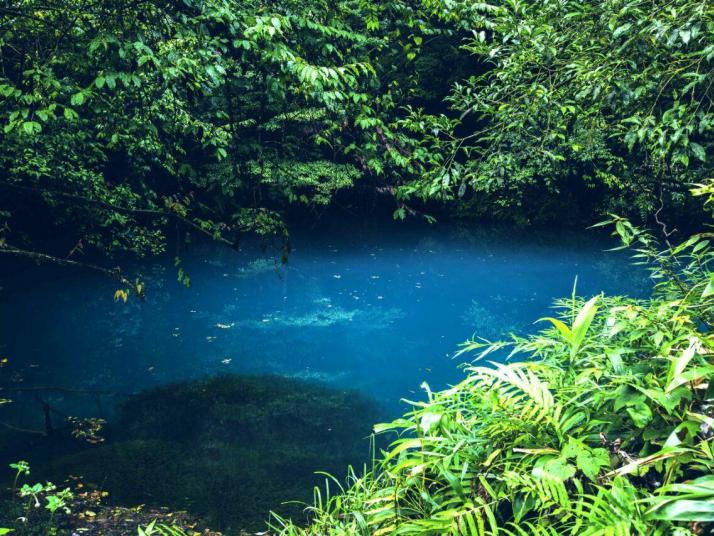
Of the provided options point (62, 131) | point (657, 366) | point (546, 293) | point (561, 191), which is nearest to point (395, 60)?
point (561, 191)

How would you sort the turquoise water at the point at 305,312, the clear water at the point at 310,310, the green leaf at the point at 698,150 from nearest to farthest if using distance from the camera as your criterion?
the green leaf at the point at 698,150 < the turquoise water at the point at 305,312 < the clear water at the point at 310,310

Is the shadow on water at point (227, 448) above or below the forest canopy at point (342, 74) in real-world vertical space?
below

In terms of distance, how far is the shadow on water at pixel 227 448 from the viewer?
3393mm

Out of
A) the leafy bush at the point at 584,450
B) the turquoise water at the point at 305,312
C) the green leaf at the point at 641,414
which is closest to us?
the leafy bush at the point at 584,450

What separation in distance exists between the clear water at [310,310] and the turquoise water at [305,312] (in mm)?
25

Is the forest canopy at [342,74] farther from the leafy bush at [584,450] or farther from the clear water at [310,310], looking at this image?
the clear water at [310,310]

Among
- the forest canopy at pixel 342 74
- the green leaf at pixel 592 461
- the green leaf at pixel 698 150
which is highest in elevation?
the forest canopy at pixel 342 74

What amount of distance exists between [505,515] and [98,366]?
17.0ft

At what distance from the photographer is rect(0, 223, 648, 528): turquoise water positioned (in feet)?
17.6

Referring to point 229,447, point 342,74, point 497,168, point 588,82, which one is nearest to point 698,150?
point 588,82

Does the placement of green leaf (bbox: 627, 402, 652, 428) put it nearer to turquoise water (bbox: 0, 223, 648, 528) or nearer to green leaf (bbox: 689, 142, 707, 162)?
→ green leaf (bbox: 689, 142, 707, 162)

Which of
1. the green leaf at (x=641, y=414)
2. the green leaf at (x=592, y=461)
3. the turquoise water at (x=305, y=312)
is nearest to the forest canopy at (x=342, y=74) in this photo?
the green leaf at (x=641, y=414)

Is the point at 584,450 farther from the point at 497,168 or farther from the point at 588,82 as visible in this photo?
the point at 588,82

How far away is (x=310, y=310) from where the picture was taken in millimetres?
7477
